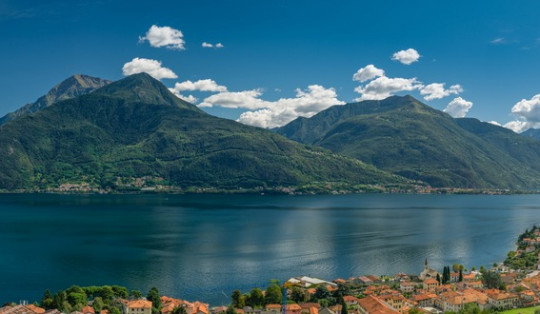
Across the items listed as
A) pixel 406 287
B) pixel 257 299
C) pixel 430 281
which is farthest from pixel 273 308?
pixel 430 281

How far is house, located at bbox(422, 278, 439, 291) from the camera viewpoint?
79569 millimetres

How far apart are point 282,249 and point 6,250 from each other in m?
70.7

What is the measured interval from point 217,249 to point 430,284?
5838cm

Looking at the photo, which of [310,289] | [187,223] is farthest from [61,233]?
[310,289]

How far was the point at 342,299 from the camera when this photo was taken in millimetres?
63844

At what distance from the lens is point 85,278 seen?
300ft

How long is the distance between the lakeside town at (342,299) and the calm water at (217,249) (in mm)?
9196

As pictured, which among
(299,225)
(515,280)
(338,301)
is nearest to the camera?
(338,301)

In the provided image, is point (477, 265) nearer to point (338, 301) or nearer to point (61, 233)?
point (338, 301)

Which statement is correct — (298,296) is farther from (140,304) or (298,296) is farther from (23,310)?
(23,310)

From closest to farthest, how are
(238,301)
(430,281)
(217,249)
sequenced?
(238,301)
(430,281)
(217,249)

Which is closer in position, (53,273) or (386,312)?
(386,312)

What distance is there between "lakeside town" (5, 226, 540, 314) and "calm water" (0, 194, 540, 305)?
9196 millimetres

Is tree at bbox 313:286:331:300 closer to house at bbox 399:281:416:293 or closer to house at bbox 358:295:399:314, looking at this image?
house at bbox 358:295:399:314
